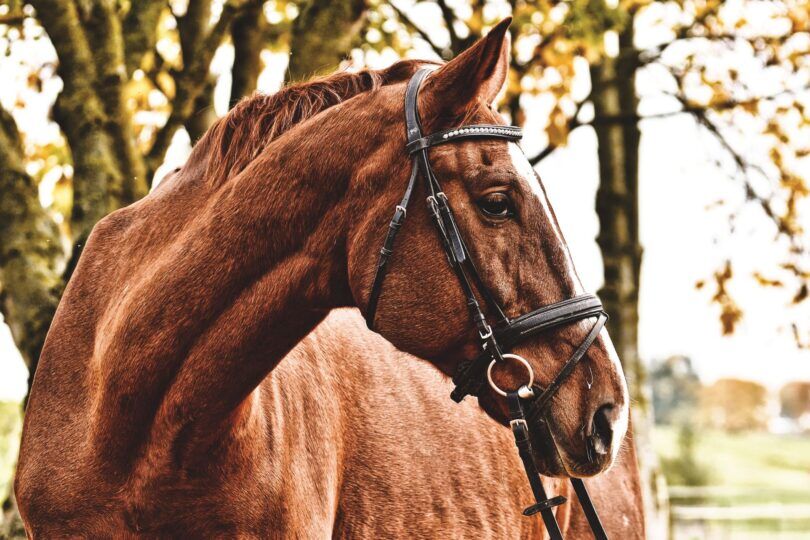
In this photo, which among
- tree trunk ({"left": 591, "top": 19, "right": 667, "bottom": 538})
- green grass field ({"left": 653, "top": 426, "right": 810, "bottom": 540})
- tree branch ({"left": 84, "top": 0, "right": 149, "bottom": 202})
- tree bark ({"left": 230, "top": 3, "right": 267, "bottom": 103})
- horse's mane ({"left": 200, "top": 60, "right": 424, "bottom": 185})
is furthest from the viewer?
green grass field ({"left": 653, "top": 426, "right": 810, "bottom": 540})

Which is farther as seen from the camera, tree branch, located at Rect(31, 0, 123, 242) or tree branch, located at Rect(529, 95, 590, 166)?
tree branch, located at Rect(529, 95, 590, 166)

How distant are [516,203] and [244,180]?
36.9 inches

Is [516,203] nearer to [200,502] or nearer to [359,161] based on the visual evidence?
[359,161]

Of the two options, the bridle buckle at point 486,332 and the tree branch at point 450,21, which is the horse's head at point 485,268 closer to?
the bridle buckle at point 486,332

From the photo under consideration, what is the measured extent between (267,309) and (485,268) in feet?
2.41

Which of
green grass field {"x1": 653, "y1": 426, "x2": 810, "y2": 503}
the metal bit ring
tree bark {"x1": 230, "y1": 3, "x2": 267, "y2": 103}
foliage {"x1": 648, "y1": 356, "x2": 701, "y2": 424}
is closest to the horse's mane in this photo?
the metal bit ring

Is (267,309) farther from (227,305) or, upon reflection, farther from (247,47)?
(247,47)

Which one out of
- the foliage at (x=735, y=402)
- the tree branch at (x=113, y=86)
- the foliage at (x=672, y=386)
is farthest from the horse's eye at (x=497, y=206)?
the foliage at (x=672, y=386)

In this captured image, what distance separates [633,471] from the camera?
17.8 ft

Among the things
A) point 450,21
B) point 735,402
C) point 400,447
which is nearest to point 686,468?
point 450,21

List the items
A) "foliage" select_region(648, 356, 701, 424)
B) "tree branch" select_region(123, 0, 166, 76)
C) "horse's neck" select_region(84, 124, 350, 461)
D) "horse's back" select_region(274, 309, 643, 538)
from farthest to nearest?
"foliage" select_region(648, 356, 701, 424), "tree branch" select_region(123, 0, 166, 76), "horse's back" select_region(274, 309, 643, 538), "horse's neck" select_region(84, 124, 350, 461)

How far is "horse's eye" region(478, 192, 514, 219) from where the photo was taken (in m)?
2.58

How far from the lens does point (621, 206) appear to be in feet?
31.8

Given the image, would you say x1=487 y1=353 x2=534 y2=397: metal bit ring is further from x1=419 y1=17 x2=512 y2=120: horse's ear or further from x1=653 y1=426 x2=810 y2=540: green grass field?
x1=653 y1=426 x2=810 y2=540: green grass field
